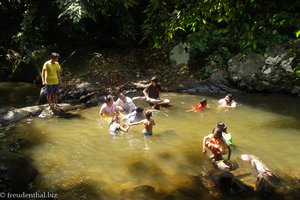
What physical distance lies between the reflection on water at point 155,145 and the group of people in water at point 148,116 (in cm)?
25

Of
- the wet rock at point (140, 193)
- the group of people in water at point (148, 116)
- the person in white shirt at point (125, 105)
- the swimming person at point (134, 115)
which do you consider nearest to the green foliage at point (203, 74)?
the group of people in water at point (148, 116)

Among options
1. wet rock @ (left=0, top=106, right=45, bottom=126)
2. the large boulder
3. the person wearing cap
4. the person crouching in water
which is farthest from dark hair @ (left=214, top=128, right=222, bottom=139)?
the large boulder

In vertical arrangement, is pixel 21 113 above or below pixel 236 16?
below

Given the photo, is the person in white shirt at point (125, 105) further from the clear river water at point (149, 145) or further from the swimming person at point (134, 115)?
the clear river water at point (149, 145)

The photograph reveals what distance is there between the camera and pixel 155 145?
9602mm

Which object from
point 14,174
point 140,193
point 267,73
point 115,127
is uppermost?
point 267,73

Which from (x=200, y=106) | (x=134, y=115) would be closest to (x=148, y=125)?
(x=134, y=115)

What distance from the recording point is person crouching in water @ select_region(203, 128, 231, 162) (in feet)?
27.8

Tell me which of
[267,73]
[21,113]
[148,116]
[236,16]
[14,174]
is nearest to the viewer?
[236,16]

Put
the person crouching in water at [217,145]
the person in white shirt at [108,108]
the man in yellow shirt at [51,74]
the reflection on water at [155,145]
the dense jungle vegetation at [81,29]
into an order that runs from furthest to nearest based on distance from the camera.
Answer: the dense jungle vegetation at [81,29] < the person in white shirt at [108,108] < the man in yellow shirt at [51,74] < the person crouching in water at [217,145] < the reflection on water at [155,145]

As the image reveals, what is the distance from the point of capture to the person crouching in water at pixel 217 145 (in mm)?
8461

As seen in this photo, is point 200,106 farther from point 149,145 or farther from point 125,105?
point 149,145

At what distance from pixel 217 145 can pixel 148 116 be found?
225 cm

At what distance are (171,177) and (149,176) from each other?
0.46 m
